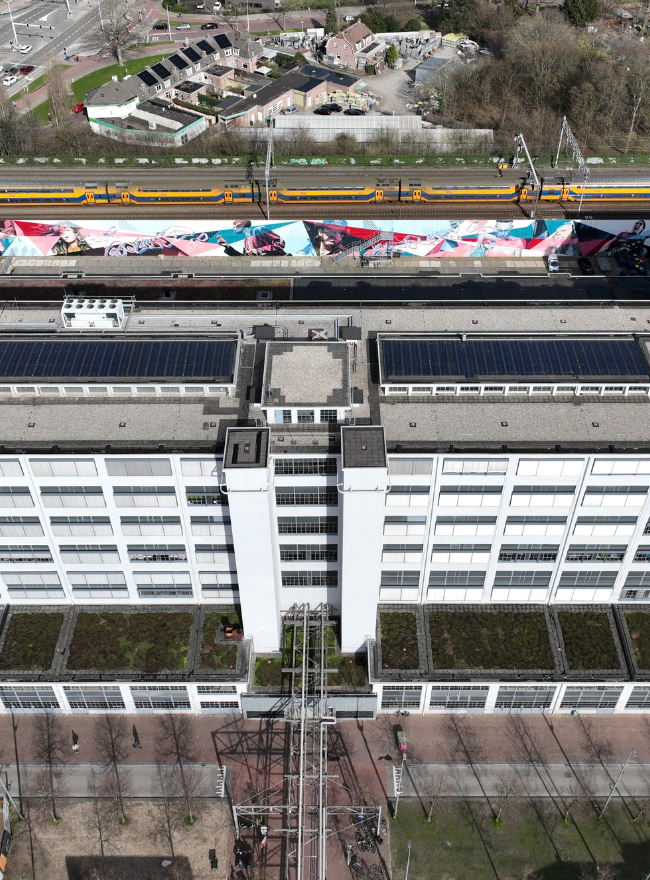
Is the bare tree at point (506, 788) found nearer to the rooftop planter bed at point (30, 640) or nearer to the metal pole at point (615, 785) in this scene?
→ the metal pole at point (615, 785)

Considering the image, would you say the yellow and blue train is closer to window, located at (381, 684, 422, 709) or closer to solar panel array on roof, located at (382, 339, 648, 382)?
solar panel array on roof, located at (382, 339, 648, 382)

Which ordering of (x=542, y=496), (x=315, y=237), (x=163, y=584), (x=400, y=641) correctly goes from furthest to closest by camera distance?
(x=315, y=237) → (x=163, y=584) → (x=400, y=641) → (x=542, y=496)

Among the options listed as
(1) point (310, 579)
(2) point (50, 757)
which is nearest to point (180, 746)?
(2) point (50, 757)

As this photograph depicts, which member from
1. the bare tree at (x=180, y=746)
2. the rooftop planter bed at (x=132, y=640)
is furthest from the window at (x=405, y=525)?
the bare tree at (x=180, y=746)

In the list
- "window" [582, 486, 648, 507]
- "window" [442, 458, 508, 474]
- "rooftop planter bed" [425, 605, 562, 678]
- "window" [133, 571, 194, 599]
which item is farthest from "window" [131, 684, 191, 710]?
"window" [582, 486, 648, 507]

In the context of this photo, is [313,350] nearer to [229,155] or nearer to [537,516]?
[537,516]

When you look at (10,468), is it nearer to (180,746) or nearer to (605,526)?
(180,746)
